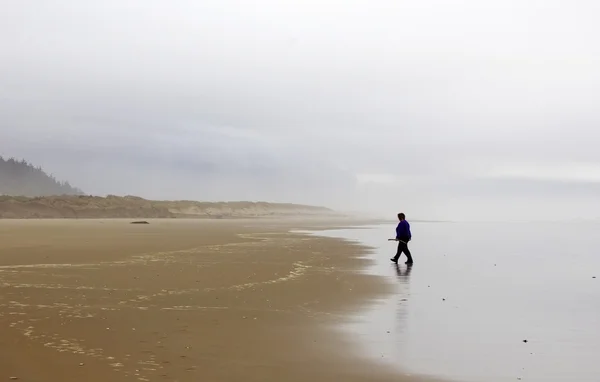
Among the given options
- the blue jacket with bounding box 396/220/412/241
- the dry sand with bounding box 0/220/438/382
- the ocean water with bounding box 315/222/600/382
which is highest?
the blue jacket with bounding box 396/220/412/241

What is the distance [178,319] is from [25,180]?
172009mm

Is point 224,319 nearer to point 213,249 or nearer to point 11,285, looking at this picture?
point 11,285

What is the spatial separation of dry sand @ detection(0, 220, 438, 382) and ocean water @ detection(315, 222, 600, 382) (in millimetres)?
816

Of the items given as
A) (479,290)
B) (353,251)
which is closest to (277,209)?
(353,251)

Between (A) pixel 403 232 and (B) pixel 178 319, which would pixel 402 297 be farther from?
(A) pixel 403 232

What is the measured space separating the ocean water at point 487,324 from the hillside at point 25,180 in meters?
158

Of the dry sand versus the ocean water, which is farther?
the ocean water

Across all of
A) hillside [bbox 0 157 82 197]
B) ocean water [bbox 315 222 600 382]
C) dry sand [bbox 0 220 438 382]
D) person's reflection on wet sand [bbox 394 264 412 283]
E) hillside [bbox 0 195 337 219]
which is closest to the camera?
dry sand [bbox 0 220 438 382]

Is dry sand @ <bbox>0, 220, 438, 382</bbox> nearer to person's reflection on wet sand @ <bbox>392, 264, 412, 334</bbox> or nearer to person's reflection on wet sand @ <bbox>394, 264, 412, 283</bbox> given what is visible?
person's reflection on wet sand @ <bbox>392, 264, 412, 334</bbox>

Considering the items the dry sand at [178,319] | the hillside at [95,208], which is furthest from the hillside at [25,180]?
the dry sand at [178,319]

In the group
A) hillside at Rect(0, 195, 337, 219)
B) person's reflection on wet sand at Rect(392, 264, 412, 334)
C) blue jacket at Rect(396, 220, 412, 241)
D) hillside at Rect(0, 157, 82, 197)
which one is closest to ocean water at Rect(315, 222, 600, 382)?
person's reflection on wet sand at Rect(392, 264, 412, 334)

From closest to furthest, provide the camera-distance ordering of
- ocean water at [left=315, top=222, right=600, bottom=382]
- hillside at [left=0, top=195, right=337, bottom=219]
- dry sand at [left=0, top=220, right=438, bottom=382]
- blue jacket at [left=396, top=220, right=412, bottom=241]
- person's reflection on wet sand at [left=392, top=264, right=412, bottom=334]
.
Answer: dry sand at [left=0, top=220, right=438, bottom=382], ocean water at [left=315, top=222, right=600, bottom=382], person's reflection on wet sand at [left=392, top=264, right=412, bottom=334], blue jacket at [left=396, top=220, right=412, bottom=241], hillside at [left=0, top=195, right=337, bottom=219]

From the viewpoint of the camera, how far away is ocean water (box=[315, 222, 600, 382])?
314 inches

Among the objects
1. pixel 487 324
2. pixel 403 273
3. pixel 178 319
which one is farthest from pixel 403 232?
pixel 178 319
